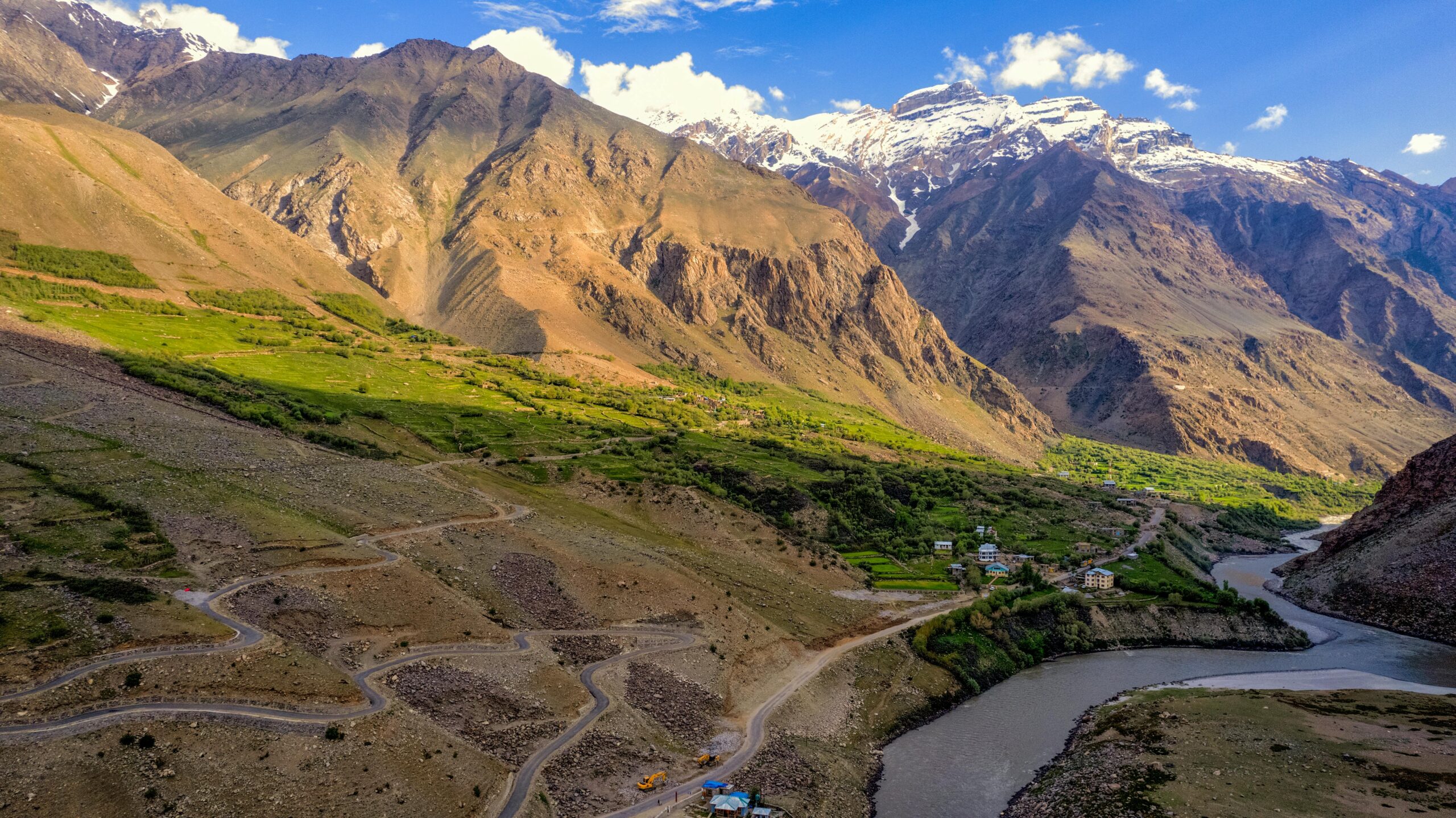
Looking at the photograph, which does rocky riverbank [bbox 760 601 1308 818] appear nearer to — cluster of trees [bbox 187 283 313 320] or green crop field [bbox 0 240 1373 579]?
green crop field [bbox 0 240 1373 579]

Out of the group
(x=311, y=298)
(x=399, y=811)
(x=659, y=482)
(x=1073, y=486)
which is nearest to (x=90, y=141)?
(x=311, y=298)

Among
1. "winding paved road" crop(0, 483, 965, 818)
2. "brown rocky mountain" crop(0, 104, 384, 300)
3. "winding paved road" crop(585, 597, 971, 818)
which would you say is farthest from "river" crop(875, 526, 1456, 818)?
"brown rocky mountain" crop(0, 104, 384, 300)

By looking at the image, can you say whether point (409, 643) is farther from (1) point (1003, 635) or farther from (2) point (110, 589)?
(1) point (1003, 635)

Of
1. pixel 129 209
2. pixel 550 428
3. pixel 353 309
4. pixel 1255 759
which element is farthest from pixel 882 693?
pixel 129 209

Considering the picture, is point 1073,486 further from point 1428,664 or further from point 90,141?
point 90,141

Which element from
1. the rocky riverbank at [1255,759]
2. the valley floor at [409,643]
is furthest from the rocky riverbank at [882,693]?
the rocky riverbank at [1255,759]
